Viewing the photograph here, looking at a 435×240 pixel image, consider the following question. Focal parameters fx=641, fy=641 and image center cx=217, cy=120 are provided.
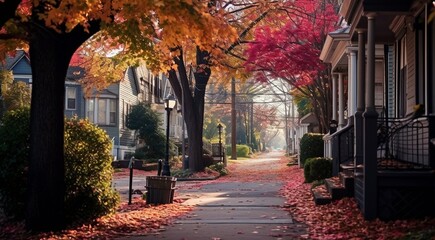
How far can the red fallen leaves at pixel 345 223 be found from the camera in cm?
1041

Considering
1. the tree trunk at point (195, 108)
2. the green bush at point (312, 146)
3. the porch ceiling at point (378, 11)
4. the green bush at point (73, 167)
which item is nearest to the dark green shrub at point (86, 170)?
the green bush at point (73, 167)

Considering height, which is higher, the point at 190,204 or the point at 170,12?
the point at 170,12

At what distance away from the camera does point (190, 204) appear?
57.3 feet

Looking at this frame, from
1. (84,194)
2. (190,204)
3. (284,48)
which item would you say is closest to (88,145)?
(84,194)

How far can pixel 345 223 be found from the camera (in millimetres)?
11789

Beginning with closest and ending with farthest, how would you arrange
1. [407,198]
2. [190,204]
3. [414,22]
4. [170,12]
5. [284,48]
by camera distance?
[170,12], [407,198], [414,22], [190,204], [284,48]

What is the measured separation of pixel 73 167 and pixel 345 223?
5.41m

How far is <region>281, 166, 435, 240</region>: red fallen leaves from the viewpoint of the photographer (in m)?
10.4


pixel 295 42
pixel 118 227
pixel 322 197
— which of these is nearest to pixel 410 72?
pixel 322 197

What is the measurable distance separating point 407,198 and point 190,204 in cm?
724

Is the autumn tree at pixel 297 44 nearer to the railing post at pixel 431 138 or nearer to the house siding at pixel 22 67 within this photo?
the railing post at pixel 431 138

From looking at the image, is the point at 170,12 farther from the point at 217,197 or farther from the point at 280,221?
the point at 217,197

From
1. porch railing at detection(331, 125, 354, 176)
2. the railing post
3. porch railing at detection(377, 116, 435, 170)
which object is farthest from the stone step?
the railing post

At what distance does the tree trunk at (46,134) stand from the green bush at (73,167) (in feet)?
2.32
